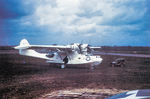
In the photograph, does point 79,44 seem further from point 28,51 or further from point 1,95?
point 1,95

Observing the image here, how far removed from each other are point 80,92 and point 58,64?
12.5 metres

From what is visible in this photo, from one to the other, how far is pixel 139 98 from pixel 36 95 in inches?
238

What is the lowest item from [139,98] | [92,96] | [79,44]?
[92,96]

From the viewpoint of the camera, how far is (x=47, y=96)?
844 centimetres

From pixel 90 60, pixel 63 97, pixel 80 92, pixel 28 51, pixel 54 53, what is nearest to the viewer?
pixel 63 97

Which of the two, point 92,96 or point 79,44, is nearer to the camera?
point 92,96

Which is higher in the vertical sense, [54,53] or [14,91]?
[54,53]

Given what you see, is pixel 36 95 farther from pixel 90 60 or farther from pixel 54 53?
pixel 54 53

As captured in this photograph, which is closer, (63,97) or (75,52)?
(63,97)

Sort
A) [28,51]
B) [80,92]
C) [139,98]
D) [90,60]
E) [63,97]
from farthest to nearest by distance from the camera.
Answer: [28,51] → [90,60] → [80,92] → [63,97] → [139,98]

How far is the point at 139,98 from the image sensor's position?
3.52 m

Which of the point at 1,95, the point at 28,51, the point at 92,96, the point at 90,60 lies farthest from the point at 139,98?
the point at 28,51

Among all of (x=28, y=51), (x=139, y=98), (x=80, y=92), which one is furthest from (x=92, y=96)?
(x=28, y=51)

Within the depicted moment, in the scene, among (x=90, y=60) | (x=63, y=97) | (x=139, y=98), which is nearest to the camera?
(x=139, y=98)
